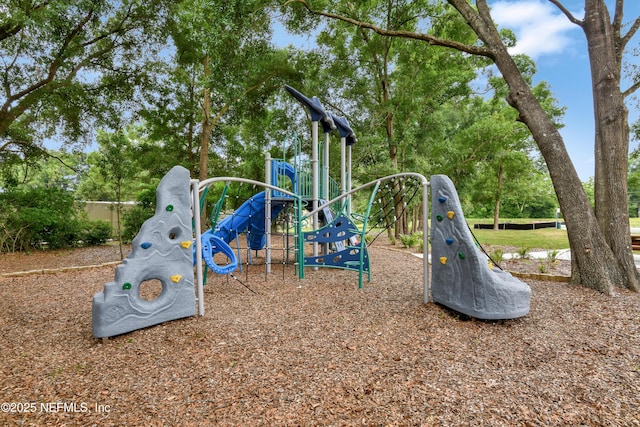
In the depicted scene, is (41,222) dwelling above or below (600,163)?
below

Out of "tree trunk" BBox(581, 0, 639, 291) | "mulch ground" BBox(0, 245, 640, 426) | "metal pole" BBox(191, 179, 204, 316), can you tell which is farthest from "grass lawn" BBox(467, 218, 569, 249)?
"metal pole" BBox(191, 179, 204, 316)

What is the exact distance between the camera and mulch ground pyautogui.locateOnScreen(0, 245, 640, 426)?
204 centimetres

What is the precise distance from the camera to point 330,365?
8.53ft

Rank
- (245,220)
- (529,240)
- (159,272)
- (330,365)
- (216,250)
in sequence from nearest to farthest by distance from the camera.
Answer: (330,365) < (159,272) < (216,250) < (245,220) < (529,240)

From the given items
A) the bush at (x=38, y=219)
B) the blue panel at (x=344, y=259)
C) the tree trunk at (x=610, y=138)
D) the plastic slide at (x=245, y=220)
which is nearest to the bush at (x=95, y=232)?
the bush at (x=38, y=219)

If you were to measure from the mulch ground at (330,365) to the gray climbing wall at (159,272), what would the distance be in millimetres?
171

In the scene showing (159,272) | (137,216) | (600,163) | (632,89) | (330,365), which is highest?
(632,89)

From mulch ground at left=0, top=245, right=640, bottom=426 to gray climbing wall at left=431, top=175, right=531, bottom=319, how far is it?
0.19 m

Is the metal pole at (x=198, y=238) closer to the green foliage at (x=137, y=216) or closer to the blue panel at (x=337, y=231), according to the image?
the blue panel at (x=337, y=231)

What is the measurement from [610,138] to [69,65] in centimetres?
1130

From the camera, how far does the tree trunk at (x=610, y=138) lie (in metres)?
4.73

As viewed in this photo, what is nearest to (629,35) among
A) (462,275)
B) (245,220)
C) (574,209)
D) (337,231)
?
(574,209)

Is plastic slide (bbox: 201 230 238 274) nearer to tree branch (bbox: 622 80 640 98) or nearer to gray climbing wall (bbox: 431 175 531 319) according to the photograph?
gray climbing wall (bbox: 431 175 531 319)

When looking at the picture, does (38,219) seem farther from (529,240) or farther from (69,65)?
(529,240)
